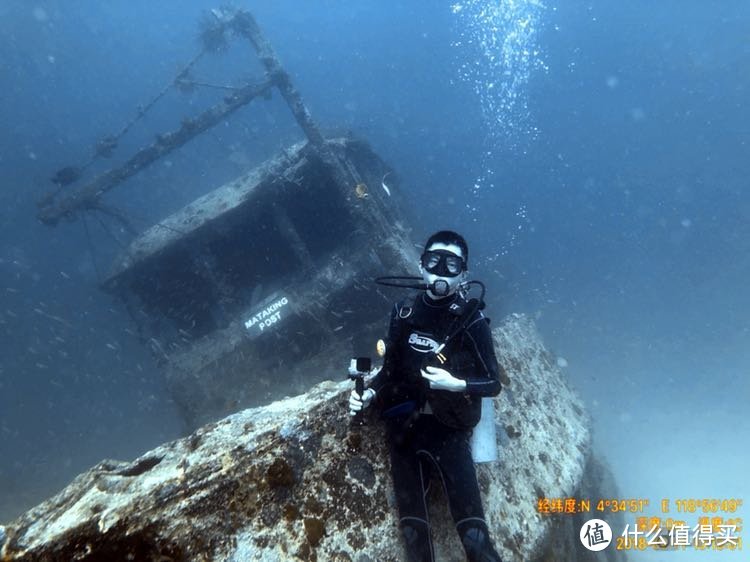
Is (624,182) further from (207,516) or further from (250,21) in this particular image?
(207,516)

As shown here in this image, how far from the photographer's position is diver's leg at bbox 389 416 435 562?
2.33m

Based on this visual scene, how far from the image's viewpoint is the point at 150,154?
1141 cm

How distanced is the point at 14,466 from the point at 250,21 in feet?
93.2

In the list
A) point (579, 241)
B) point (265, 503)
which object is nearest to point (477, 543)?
Answer: point (265, 503)

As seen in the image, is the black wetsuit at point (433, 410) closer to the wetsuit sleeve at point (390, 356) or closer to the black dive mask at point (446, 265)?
the wetsuit sleeve at point (390, 356)

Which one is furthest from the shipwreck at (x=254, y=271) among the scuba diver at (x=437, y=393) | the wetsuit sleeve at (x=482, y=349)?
the wetsuit sleeve at (x=482, y=349)

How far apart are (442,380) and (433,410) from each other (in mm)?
296

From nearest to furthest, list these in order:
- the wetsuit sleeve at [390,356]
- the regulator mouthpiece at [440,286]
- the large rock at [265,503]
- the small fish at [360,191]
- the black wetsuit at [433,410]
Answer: the large rock at [265,503]
the black wetsuit at [433,410]
the regulator mouthpiece at [440,286]
the wetsuit sleeve at [390,356]
the small fish at [360,191]

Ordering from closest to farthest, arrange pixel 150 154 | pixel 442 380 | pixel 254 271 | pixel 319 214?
pixel 442 380 < pixel 150 154 < pixel 254 271 < pixel 319 214

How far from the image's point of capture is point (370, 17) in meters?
137

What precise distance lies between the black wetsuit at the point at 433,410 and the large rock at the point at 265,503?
0.55 ft

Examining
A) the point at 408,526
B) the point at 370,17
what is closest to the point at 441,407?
the point at 408,526

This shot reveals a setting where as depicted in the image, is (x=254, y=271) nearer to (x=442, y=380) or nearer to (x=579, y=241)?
(x=442, y=380)

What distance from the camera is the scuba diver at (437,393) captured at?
243 cm
